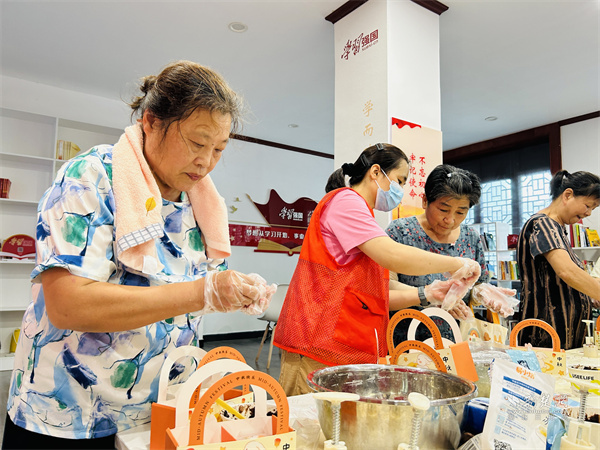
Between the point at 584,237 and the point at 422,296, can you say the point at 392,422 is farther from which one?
the point at 584,237

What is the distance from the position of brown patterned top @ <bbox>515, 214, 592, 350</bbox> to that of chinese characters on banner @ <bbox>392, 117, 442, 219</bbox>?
2.61 ft

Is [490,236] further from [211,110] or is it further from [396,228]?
[211,110]

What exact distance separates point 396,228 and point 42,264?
1545mm

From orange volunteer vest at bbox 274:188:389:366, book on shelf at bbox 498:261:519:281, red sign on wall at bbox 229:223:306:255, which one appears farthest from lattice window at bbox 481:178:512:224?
orange volunteer vest at bbox 274:188:389:366

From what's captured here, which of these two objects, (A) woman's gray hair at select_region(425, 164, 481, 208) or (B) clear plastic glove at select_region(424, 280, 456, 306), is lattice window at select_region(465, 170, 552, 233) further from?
(B) clear plastic glove at select_region(424, 280, 456, 306)

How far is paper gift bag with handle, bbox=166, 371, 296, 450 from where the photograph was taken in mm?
633

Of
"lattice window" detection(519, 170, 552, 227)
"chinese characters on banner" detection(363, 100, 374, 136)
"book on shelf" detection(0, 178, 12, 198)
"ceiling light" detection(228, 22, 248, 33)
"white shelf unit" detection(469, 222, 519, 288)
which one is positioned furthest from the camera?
"white shelf unit" detection(469, 222, 519, 288)

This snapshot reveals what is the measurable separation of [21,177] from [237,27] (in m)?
3.14

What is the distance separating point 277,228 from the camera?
22.8 ft

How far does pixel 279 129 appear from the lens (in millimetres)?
6305

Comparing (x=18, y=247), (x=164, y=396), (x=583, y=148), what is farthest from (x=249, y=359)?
(x=583, y=148)

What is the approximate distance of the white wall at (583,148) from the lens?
534 cm

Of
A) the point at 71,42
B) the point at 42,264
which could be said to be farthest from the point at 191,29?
the point at 42,264

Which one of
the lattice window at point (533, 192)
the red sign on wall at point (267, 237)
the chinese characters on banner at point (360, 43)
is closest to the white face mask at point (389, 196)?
the chinese characters on banner at point (360, 43)
